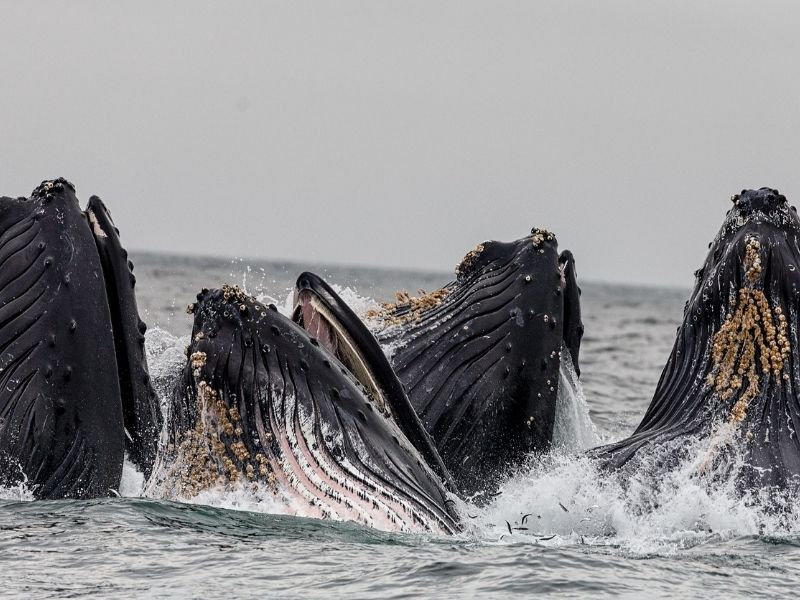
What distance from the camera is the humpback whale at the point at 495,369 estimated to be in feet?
37.0

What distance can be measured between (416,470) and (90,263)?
2403 millimetres

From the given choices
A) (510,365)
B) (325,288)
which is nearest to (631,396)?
(510,365)

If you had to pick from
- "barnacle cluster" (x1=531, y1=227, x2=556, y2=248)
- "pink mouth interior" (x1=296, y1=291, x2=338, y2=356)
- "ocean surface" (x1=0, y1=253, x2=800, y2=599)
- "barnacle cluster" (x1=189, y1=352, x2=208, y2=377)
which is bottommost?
"ocean surface" (x1=0, y1=253, x2=800, y2=599)

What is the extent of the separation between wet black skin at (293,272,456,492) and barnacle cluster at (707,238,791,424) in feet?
6.91

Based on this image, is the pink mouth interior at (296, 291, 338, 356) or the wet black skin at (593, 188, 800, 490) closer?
the pink mouth interior at (296, 291, 338, 356)

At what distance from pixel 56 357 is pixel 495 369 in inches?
138

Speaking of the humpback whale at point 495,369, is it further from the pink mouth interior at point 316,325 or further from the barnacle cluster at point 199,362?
the barnacle cluster at point 199,362

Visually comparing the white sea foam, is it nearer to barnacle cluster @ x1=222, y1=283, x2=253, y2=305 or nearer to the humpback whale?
the humpback whale

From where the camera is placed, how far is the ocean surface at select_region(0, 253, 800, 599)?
7855 millimetres

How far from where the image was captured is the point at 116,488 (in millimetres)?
9523

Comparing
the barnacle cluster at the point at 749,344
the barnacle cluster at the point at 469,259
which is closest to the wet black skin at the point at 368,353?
the barnacle cluster at the point at 749,344

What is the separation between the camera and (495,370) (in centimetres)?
1134

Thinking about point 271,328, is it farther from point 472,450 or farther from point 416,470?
point 472,450

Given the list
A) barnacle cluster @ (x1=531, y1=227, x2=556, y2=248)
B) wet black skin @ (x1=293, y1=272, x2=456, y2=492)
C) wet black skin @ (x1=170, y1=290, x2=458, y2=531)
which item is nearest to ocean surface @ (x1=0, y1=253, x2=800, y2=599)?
wet black skin @ (x1=170, y1=290, x2=458, y2=531)
